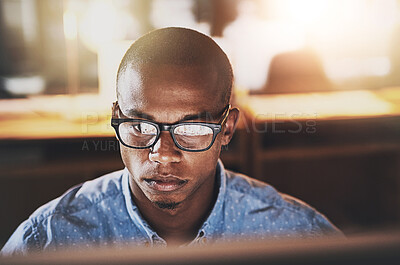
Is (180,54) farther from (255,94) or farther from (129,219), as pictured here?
(255,94)

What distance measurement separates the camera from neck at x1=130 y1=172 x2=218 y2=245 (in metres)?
0.94

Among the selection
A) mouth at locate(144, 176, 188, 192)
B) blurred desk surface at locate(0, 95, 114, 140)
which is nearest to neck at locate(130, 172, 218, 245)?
mouth at locate(144, 176, 188, 192)

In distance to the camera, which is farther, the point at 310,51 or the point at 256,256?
the point at 310,51

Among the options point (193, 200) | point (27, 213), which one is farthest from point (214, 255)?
point (27, 213)

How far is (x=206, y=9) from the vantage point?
9.51 ft

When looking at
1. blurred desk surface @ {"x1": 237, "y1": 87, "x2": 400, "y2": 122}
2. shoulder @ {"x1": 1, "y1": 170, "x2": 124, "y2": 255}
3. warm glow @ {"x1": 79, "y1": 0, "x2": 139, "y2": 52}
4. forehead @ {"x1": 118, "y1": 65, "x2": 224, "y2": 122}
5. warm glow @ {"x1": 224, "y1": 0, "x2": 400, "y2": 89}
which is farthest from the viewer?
warm glow @ {"x1": 224, "y1": 0, "x2": 400, "y2": 89}

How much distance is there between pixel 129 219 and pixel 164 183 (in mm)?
179

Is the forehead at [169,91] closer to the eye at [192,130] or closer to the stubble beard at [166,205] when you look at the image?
the eye at [192,130]

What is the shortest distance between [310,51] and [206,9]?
73 cm

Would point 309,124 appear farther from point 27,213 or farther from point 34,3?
point 34,3

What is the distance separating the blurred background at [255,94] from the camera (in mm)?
2266

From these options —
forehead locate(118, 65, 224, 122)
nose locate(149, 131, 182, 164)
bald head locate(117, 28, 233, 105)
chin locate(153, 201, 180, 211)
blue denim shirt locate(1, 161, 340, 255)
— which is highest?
bald head locate(117, 28, 233, 105)

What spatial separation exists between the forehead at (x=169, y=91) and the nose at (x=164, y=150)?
29 millimetres

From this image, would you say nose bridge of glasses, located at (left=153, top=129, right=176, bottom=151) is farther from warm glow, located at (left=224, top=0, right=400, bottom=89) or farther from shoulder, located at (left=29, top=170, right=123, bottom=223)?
warm glow, located at (left=224, top=0, right=400, bottom=89)
